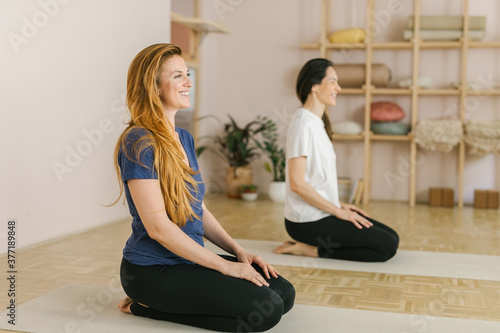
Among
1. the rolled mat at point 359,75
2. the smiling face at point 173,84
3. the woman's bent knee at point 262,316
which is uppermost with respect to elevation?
the rolled mat at point 359,75

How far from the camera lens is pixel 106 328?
74.5 inches

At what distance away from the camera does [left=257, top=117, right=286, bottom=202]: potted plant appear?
18.7 ft

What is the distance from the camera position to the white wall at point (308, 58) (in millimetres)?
5730

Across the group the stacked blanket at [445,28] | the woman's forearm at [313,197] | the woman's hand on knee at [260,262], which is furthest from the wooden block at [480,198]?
the woman's hand on knee at [260,262]

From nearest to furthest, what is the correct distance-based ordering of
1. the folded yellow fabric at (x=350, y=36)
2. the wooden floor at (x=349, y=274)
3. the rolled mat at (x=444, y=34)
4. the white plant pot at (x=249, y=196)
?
the wooden floor at (x=349, y=274)
the rolled mat at (x=444, y=34)
the folded yellow fabric at (x=350, y=36)
the white plant pot at (x=249, y=196)

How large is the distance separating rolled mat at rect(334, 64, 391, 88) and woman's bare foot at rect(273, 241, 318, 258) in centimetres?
294

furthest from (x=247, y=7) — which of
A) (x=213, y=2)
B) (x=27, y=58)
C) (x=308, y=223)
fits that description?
(x=308, y=223)

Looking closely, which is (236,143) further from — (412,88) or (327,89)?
(327,89)

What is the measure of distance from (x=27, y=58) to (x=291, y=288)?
213 centimetres

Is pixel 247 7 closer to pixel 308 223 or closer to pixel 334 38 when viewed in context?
pixel 334 38

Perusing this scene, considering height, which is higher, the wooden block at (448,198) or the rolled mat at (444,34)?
the rolled mat at (444,34)

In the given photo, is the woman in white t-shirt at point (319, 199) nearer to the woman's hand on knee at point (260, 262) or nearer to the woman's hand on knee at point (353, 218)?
the woman's hand on knee at point (353, 218)

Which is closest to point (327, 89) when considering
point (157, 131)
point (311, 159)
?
point (311, 159)

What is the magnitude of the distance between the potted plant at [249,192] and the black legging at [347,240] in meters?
2.75
